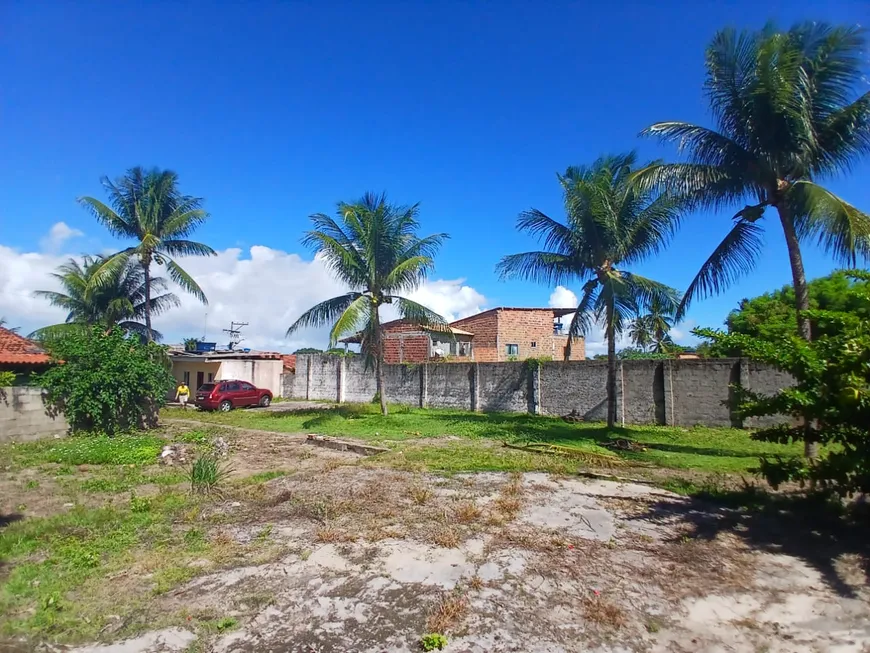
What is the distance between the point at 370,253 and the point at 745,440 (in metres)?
12.5

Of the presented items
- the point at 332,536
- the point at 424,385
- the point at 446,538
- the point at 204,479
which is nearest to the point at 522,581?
the point at 446,538

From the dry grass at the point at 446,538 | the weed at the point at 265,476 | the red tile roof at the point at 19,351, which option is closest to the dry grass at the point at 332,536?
the dry grass at the point at 446,538

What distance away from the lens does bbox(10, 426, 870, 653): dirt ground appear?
144 inches

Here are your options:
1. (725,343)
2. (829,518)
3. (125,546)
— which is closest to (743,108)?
(725,343)

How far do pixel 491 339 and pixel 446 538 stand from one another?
2521 centimetres

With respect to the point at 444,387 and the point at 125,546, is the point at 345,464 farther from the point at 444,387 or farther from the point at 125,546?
the point at 444,387

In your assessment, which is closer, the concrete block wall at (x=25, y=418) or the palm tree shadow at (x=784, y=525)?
the palm tree shadow at (x=784, y=525)

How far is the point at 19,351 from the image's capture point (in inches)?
754

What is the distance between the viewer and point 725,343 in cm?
670

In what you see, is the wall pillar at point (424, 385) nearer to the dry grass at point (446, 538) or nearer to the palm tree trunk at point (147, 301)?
the palm tree trunk at point (147, 301)

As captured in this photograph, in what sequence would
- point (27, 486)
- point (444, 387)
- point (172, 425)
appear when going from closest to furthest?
point (27, 486) → point (172, 425) → point (444, 387)

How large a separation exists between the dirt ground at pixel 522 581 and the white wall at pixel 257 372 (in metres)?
22.5

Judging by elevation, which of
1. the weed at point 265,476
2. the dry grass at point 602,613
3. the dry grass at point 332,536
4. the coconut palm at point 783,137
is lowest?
the dry grass at point 602,613

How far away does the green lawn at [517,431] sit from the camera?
10651 millimetres
